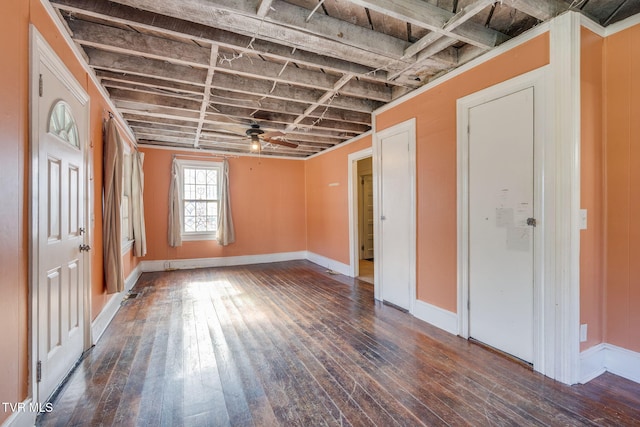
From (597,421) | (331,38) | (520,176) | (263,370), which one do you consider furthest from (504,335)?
(331,38)

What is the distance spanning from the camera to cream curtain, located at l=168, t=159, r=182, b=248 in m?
5.88

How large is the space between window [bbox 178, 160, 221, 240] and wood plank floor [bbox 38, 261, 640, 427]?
9.92 feet

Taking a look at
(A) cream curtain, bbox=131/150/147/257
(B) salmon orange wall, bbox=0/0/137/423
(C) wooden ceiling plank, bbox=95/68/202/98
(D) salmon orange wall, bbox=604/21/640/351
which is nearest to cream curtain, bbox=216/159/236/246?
(A) cream curtain, bbox=131/150/147/257

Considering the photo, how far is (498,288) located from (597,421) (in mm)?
981

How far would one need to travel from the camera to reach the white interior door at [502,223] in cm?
227

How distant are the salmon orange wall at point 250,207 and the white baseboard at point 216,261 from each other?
0.08 meters

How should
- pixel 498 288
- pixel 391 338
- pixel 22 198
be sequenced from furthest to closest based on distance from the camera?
pixel 391 338
pixel 498 288
pixel 22 198

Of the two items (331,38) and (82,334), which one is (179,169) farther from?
(331,38)

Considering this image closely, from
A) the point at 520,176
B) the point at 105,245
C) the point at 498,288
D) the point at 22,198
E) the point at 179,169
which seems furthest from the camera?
the point at 179,169

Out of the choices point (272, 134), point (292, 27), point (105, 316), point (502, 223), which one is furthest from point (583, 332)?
point (105, 316)

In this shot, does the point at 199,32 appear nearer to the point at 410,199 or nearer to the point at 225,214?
the point at 410,199

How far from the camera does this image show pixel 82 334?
8.25ft

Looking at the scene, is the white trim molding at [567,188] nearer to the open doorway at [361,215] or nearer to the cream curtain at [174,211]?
the open doorway at [361,215]

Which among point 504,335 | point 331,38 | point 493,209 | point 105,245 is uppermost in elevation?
point 331,38
